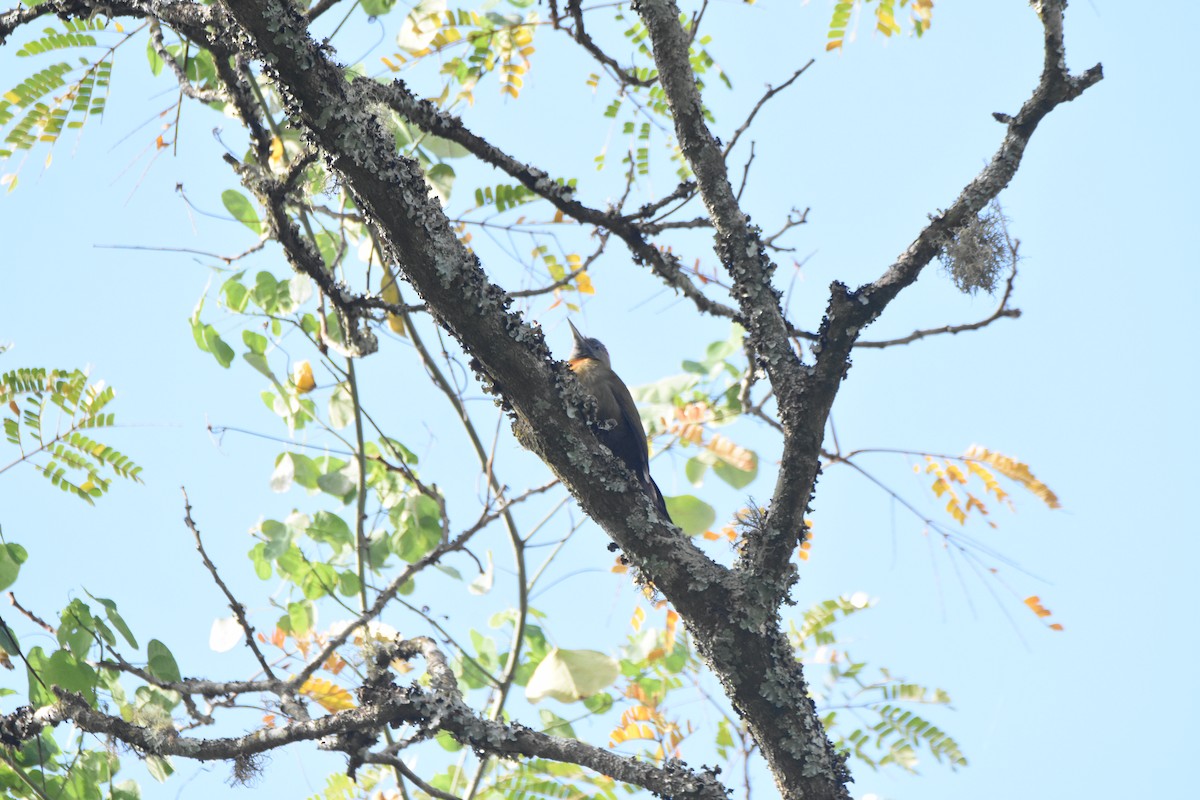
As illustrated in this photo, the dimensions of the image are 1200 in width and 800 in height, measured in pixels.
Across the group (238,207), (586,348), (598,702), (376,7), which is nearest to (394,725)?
(598,702)

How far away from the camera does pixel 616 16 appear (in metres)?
4.21

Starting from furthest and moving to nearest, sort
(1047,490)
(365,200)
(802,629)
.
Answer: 1. (802,629)
2. (1047,490)
3. (365,200)

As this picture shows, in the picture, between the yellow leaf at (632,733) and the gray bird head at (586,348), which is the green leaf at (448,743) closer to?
the yellow leaf at (632,733)

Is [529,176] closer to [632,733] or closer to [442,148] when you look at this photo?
[442,148]

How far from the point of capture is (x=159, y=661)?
3.00 meters

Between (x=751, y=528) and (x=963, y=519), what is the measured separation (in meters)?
1.70

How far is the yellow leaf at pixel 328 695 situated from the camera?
370 cm

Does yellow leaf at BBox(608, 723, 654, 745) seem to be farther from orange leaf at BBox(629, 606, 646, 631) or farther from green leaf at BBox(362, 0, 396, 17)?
green leaf at BBox(362, 0, 396, 17)

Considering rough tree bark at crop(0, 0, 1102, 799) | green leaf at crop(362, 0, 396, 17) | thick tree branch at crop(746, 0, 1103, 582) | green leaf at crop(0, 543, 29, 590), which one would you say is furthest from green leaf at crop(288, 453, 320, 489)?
thick tree branch at crop(746, 0, 1103, 582)

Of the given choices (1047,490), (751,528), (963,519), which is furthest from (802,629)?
(751,528)

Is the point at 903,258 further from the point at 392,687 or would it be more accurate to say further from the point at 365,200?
the point at 392,687

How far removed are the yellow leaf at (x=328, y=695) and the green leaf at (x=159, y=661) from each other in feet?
2.36

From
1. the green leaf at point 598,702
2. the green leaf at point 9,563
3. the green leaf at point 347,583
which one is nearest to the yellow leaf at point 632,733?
the green leaf at point 598,702

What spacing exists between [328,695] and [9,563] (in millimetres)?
1150
